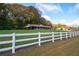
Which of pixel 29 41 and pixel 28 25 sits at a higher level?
pixel 28 25

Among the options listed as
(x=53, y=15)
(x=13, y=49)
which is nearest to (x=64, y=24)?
(x=53, y=15)

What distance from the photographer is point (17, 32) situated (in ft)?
23.2

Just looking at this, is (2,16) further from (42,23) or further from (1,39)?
(42,23)

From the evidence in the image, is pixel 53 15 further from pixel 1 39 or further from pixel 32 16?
pixel 1 39

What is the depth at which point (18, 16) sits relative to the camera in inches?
280

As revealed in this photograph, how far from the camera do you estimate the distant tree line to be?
682 cm

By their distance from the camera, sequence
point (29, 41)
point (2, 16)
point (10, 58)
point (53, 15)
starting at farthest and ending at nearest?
point (29, 41), point (53, 15), point (2, 16), point (10, 58)

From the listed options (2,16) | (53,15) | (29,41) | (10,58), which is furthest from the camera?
(29,41)

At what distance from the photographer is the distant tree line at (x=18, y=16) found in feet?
22.4

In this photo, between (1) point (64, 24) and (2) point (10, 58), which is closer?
(2) point (10, 58)

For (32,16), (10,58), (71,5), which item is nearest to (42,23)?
(32,16)

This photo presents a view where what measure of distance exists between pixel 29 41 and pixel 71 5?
193 centimetres

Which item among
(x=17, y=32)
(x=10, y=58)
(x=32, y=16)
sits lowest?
(x=10, y=58)

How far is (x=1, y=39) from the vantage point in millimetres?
7027
